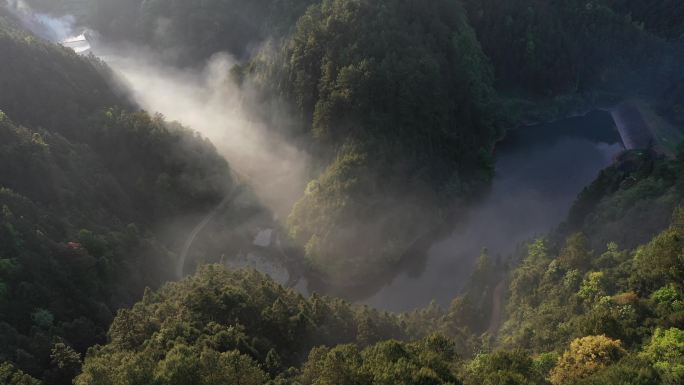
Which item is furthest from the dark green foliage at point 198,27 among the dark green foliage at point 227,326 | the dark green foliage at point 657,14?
the dark green foliage at point 657,14

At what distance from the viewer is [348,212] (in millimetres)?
62375

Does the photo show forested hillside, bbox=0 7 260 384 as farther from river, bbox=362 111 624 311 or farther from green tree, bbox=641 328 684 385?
green tree, bbox=641 328 684 385

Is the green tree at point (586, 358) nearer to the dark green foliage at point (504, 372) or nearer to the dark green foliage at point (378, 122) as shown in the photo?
the dark green foliage at point (504, 372)

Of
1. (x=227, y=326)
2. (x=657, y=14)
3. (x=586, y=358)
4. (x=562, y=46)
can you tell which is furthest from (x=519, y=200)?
(x=657, y=14)

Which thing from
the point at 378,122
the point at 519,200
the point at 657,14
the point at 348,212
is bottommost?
the point at 348,212

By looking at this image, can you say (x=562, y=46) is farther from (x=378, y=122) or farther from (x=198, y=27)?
(x=198, y=27)

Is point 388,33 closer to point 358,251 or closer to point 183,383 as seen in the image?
point 358,251

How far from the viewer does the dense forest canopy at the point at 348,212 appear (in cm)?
3306

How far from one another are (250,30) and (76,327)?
80.3 m

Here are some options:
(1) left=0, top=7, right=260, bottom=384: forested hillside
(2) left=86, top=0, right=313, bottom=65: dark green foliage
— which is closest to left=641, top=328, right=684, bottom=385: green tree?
(1) left=0, top=7, right=260, bottom=384: forested hillside

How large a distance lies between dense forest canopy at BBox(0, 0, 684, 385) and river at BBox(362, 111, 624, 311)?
110 inches

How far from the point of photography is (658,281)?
37500 millimetres

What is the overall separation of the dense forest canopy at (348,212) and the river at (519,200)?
280cm

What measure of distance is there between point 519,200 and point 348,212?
2974 centimetres
